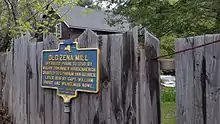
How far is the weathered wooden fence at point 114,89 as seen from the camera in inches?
112

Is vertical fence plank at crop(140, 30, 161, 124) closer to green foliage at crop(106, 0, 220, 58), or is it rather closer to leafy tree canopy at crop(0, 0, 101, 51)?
green foliage at crop(106, 0, 220, 58)

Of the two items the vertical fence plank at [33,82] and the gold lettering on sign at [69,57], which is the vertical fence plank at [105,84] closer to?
the gold lettering on sign at [69,57]

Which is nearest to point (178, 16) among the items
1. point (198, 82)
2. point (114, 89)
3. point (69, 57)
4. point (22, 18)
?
point (69, 57)

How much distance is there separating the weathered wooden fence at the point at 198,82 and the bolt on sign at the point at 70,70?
998 mm

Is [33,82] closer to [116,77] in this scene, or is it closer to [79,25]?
[116,77]

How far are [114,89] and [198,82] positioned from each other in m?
0.96

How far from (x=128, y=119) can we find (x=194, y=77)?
2.76 feet

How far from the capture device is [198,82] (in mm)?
2426

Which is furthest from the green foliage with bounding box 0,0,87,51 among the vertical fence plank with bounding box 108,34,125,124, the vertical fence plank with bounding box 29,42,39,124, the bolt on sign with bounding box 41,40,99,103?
the vertical fence plank with bounding box 108,34,125,124

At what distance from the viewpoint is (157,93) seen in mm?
2857

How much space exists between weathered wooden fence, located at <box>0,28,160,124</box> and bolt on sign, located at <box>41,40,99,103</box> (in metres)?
0.08

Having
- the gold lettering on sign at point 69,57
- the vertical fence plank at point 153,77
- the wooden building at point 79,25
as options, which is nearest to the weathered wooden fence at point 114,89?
the vertical fence plank at point 153,77

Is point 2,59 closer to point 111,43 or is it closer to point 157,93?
point 111,43

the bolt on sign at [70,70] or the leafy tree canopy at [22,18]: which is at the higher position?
the leafy tree canopy at [22,18]
